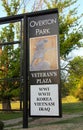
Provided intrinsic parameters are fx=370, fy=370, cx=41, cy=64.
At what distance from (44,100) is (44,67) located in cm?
128

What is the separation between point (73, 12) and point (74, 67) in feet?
13.4

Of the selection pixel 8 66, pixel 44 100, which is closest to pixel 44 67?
pixel 44 100

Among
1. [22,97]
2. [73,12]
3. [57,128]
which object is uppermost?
[73,12]

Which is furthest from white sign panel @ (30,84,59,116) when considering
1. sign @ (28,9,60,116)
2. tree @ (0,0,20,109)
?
tree @ (0,0,20,109)

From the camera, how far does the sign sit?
1398 cm

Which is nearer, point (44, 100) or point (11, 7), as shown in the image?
point (44, 100)

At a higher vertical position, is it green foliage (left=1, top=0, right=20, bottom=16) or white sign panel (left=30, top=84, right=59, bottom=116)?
green foliage (left=1, top=0, right=20, bottom=16)

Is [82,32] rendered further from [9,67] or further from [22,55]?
[22,55]

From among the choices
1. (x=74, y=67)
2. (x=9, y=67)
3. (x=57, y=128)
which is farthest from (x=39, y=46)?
(x=74, y=67)

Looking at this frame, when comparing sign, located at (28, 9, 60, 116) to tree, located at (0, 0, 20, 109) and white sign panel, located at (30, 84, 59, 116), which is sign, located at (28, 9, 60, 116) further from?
tree, located at (0, 0, 20, 109)

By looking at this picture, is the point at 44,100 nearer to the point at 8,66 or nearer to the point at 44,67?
the point at 44,67

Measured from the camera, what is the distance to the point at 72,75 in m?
27.8

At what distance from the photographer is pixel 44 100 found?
14086 mm

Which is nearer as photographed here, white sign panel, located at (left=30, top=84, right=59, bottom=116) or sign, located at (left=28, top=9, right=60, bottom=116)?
white sign panel, located at (left=30, top=84, right=59, bottom=116)
